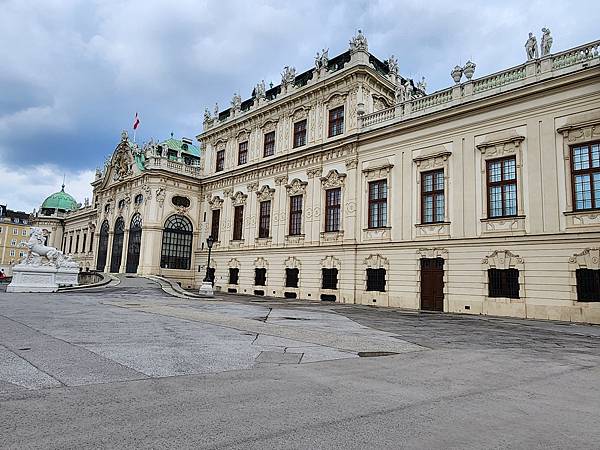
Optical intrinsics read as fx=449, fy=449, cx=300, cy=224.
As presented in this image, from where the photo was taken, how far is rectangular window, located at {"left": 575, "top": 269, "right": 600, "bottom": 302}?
18.2 m

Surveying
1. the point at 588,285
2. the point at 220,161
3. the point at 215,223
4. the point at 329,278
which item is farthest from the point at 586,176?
the point at 220,161

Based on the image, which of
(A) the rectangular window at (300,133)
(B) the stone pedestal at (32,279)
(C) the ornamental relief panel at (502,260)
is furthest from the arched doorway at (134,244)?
(C) the ornamental relief panel at (502,260)

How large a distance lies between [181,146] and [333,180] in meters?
25.2

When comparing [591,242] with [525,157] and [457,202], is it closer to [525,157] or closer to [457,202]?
[525,157]

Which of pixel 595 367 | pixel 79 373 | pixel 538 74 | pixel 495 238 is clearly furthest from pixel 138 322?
pixel 538 74

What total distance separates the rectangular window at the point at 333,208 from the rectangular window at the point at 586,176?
1340cm

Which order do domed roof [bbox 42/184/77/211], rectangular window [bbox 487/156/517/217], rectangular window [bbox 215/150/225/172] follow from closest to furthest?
rectangular window [bbox 487/156/517/217] < rectangular window [bbox 215/150/225/172] < domed roof [bbox 42/184/77/211]

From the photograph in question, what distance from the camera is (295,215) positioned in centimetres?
3206

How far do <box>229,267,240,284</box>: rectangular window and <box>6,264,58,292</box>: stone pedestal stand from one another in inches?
531

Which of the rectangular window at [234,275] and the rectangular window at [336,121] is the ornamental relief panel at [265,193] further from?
the rectangular window at [336,121]

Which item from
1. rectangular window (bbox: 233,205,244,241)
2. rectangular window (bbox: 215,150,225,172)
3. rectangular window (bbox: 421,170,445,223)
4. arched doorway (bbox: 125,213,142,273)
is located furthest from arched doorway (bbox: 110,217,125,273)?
rectangular window (bbox: 421,170,445,223)

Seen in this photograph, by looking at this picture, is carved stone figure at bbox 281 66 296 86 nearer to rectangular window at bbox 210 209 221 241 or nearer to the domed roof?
rectangular window at bbox 210 209 221 241

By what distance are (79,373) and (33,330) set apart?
468 centimetres

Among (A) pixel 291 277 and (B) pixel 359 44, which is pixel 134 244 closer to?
(A) pixel 291 277
